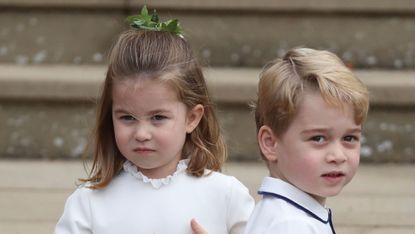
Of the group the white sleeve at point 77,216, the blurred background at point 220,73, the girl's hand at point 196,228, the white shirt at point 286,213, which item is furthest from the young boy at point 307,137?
the blurred background at point 220,73

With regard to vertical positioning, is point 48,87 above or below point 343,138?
below

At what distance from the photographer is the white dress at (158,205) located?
3.22 m

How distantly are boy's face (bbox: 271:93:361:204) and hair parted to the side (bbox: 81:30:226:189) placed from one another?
1.58 feet

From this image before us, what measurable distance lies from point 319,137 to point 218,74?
2.63m

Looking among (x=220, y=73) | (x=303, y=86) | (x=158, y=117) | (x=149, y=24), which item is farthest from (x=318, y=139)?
(x=220, y=73)

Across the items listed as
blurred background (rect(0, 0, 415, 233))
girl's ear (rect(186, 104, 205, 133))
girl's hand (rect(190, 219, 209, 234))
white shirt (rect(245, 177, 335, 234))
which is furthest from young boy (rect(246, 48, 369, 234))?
blurred background (rect(0, 0, 415, 233))

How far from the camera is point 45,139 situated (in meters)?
5.27

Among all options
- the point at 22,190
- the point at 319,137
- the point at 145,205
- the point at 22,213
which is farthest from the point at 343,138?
the point at 22,190

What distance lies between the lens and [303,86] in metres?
2.82

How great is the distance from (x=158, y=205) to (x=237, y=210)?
0.81ft

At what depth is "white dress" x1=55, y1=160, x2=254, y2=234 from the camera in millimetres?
3219

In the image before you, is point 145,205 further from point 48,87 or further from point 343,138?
point 48,87

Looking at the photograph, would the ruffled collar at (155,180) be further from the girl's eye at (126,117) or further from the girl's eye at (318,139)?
the girl's eye at (318,139)

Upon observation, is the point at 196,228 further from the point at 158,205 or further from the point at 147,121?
Result: the point at 147,121
